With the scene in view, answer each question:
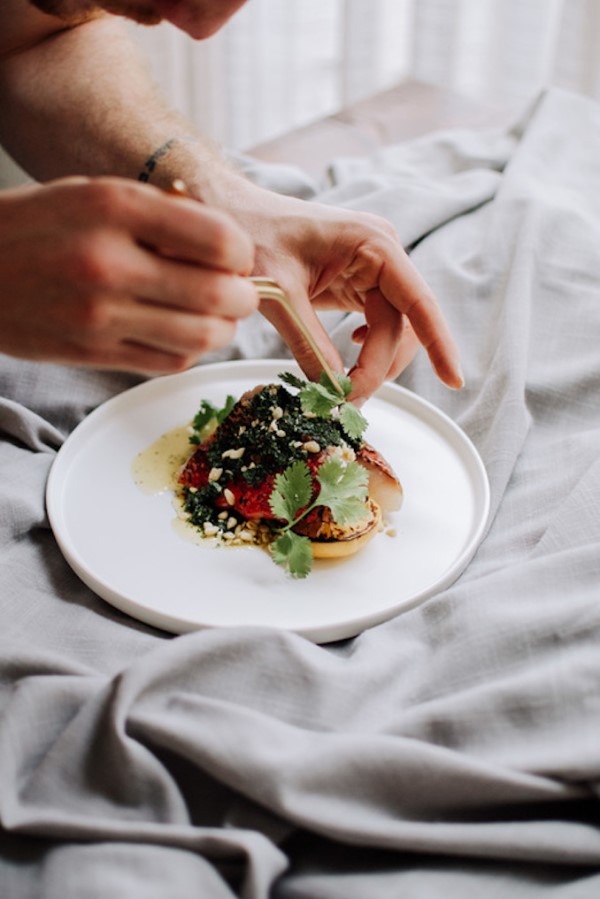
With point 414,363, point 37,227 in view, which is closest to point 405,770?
point 37,227

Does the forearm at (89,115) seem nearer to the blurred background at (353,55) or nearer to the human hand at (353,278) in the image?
the human hand at (353,278)

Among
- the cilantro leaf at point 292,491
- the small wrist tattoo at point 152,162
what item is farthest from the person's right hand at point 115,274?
the small wrist tattoo at point 152,162

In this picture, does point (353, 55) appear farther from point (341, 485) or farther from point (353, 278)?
point (341, 485)

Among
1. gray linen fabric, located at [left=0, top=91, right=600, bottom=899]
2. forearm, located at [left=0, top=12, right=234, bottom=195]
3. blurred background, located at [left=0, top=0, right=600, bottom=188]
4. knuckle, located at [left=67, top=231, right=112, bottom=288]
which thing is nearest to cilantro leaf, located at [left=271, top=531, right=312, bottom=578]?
gray linen fabric, located at [left=0, top=91, right=600, bottom=899]

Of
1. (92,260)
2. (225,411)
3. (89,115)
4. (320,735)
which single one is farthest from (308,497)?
(89,115)

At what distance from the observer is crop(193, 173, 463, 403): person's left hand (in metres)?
1.41

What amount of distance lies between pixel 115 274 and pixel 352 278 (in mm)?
669

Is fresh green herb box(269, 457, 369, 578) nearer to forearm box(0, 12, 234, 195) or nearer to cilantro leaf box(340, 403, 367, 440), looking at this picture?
cilantro leaf box(340, 403, 367, 440)

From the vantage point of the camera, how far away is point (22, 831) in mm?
876

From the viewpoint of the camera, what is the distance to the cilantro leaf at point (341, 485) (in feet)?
4.11

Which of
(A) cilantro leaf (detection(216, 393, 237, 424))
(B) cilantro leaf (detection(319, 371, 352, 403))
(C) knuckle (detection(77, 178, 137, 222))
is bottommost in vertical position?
(A) cilantro leaf (detection(216, 393, 237, 424))

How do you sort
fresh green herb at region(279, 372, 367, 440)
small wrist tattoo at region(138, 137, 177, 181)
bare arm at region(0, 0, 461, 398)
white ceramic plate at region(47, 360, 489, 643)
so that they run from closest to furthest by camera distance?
1. white ceramic plate at region(47, 360, 489, 643)
2. fresh green herb at region(279, 372, 367, 440)
3. bare arm at region(0, 0, 461, 398)
4. small wrist tattoo at region(138, 137, 177, 181)

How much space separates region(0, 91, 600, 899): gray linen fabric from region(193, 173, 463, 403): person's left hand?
0.79 feet

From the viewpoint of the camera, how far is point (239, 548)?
1294 millimetres
